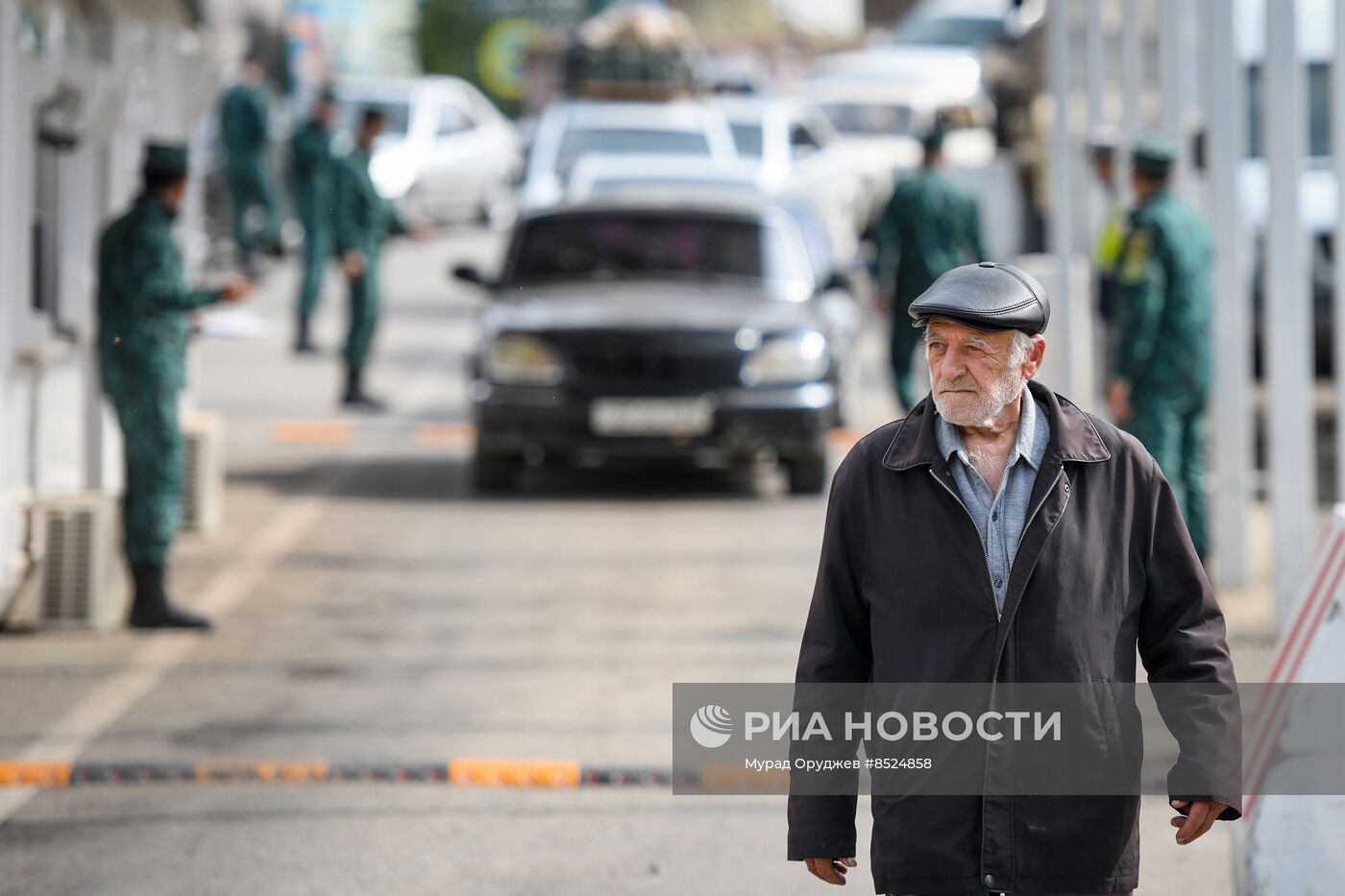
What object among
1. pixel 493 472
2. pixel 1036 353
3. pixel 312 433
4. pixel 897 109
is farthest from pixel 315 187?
pixel 897 109

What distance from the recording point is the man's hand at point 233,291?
9453mm

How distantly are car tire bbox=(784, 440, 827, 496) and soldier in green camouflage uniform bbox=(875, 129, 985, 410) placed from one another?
1.61 m

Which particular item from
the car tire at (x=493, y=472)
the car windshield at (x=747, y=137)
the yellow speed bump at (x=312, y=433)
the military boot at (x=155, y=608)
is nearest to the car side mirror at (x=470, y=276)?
the car tire at (x=493, y=472)

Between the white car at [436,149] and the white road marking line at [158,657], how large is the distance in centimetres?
1560

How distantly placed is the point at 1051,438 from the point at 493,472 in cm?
996

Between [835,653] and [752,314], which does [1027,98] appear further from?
[835,653]

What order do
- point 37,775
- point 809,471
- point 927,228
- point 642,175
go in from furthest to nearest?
point 642,175
point 927,228
point 809,471
point 37,775

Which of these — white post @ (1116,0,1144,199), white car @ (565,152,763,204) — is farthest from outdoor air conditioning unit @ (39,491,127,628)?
white car @ (565,152,763,204)

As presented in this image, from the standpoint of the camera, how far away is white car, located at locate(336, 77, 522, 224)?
95.2 ft

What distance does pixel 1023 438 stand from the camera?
408 cm

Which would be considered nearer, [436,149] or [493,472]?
[493,472]

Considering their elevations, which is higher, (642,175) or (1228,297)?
(642,175)

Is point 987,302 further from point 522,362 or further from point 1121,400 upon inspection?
point 522,362

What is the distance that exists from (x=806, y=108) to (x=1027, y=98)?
9.48ft
